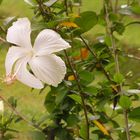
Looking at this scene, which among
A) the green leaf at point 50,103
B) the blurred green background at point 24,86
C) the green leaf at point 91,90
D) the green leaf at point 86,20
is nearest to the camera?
the green leaf at point 86,20

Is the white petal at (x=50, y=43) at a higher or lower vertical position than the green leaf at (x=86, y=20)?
higher

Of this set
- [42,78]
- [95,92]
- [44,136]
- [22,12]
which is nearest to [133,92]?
[95,92]

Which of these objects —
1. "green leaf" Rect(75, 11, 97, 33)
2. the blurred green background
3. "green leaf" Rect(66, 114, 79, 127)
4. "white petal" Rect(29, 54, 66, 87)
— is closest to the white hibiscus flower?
"white petal" Rect(29, 54, 66, 87)

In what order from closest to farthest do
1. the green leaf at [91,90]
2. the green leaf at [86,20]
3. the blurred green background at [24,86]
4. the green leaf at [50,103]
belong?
the green leaf at [86,20] → the green leaf at [91,90] → the green leaf at [50,103] → the blurred green background at [24,86]

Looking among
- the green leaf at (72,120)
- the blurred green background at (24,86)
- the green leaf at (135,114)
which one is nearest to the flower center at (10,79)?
the green leaf at (135,114)

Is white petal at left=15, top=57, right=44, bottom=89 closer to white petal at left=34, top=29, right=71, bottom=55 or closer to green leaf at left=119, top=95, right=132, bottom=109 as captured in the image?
white petal at left=34, top=29, right=71, bottom=55

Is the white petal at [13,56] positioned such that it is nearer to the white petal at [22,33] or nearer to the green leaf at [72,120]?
the white petal at [22,33]

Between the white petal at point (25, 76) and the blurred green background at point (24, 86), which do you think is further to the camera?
the blurred green background at point (24, 86)
